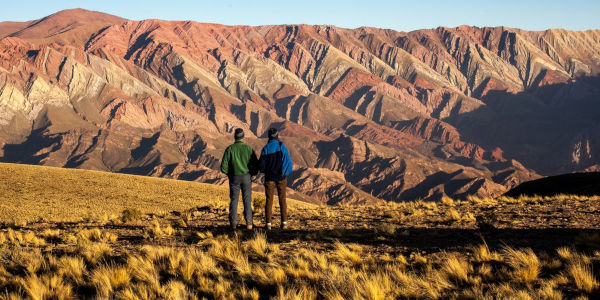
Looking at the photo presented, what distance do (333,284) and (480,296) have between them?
2.21 meters

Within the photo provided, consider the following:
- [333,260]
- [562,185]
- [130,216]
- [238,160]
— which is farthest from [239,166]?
[562,185]

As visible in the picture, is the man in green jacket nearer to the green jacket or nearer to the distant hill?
the green jacket

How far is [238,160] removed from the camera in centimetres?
1438

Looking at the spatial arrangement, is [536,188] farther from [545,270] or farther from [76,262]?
[76,262]

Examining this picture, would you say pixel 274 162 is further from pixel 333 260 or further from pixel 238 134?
pixel 333 260

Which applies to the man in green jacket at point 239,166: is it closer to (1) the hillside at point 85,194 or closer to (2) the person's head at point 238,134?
(2) the person's head at point 238,134

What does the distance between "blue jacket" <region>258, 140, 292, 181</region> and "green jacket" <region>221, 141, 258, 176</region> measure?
0.26m

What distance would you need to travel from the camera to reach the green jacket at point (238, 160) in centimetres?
1434

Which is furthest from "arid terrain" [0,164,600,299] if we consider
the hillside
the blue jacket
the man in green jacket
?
the hillside

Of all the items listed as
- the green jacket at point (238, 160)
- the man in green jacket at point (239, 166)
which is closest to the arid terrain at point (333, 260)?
the man in green jacket at point (239, 166)

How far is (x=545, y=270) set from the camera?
9.31m

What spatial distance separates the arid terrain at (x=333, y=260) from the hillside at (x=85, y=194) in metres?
10.8

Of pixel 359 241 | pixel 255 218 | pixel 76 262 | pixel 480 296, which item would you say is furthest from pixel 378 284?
pixel 255 218

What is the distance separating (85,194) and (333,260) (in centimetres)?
3216
